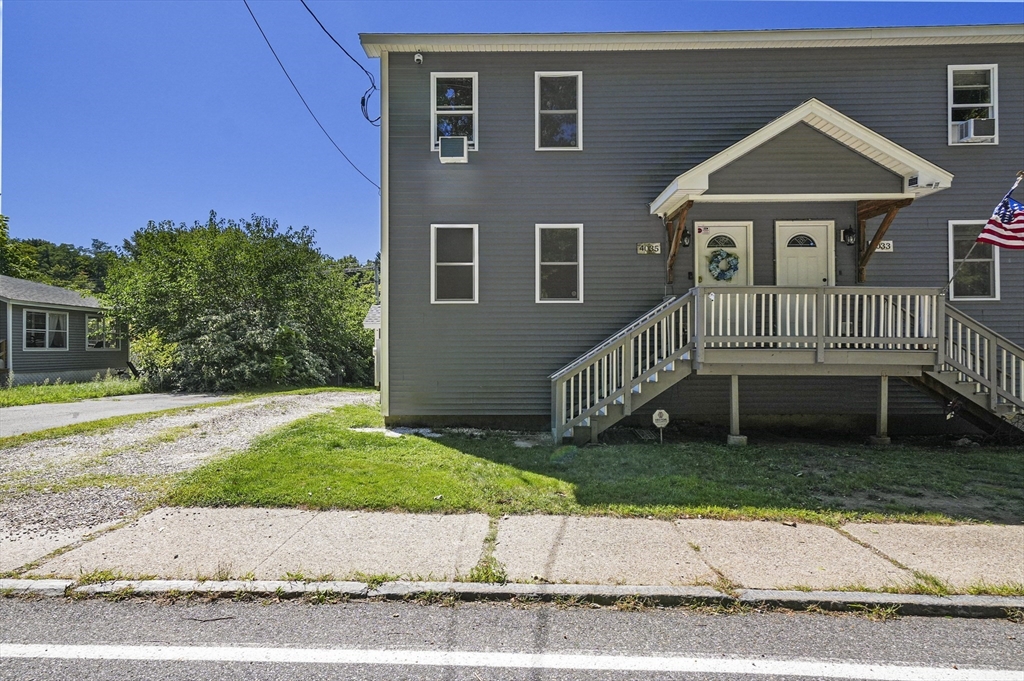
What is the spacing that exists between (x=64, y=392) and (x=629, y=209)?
17.9m

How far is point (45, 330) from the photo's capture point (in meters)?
21.0

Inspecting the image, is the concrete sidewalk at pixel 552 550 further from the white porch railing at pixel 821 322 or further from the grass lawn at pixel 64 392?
the grass lawn at pixel 64 392

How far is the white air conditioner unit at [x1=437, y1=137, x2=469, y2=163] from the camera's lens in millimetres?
9320

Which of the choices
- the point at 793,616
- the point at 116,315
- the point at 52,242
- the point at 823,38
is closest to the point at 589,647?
the point at 793,616

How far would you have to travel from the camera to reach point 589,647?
2846mm

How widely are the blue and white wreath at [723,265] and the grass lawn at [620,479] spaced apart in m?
3.13

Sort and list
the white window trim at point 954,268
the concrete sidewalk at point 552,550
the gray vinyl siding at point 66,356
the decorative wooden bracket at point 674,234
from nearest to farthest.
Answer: the concrete sidewalk at point 552,550 → the decorative wooden bracket at point 674,234 → the white window trim at point 954,268 → the gray vinyl siding at point 66,356

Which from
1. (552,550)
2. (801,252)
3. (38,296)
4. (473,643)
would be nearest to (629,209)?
(801,252)

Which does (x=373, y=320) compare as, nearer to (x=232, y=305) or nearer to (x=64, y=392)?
(x=232, y=305)

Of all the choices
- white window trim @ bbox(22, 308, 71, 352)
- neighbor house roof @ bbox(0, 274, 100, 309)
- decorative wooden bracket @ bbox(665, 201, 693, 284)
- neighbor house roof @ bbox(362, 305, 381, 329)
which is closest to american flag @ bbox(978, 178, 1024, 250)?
decorative wooden bracket @ bbox(665, 201, 693, 284)

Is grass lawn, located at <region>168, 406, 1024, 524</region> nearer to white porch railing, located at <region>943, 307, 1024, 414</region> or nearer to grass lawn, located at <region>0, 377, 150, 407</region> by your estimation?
white porch railing, located at <region>943, 307, 1024, 414</region>

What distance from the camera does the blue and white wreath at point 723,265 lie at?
9484 mm

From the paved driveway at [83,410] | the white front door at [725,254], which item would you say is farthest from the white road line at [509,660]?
the paved driveway at [83,410]

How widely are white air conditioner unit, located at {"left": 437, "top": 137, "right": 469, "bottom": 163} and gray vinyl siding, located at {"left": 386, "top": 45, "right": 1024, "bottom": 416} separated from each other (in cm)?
19
